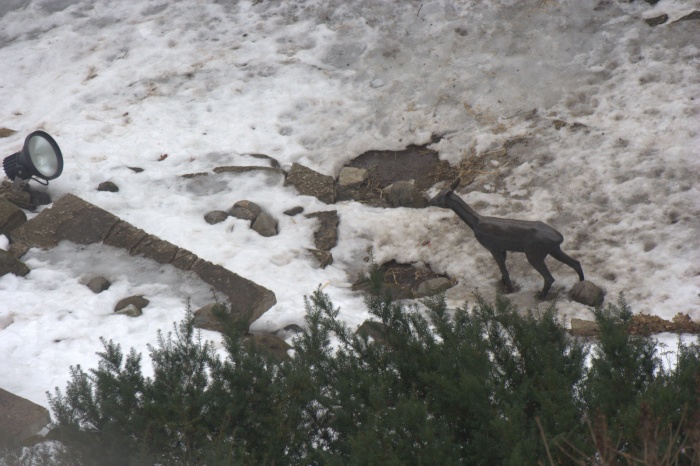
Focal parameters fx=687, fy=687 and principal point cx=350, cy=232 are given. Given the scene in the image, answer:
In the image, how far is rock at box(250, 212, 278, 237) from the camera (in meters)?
6.50

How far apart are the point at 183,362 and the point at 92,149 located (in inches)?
187

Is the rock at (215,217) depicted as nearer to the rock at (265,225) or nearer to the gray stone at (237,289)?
the rock at (265,225)

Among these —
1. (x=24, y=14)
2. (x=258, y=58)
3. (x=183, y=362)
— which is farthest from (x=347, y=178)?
(x=24, y=14)

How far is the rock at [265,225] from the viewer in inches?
256

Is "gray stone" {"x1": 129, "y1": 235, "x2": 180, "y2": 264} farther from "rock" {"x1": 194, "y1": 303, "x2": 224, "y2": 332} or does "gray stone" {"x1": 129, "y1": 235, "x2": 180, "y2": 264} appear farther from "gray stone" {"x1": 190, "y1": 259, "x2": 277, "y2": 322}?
"rock" {"x1": 194, "y1": 303, "x2": 224, "y2": 332}

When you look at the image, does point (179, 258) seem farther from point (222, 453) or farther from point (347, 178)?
point (222, 453)

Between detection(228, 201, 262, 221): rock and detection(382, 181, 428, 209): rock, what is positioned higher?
detection(228, 201, 262, 221): rock

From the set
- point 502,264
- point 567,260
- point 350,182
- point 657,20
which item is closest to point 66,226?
point 350,182

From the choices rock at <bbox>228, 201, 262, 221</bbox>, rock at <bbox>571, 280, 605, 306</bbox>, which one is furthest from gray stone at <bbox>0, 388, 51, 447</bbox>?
rock at <bbox>571, 280, 605, 306</bbox>

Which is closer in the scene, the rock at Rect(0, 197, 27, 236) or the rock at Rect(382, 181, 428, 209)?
the rock at Rect(0, 197, 27, 236)

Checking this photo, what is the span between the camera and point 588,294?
5.30m

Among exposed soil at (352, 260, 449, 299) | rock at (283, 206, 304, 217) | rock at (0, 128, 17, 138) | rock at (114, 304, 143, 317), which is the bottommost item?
exposed soil at (352, 260, 449, 299)

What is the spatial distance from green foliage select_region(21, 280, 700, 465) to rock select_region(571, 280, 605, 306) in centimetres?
186

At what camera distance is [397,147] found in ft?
24.6
